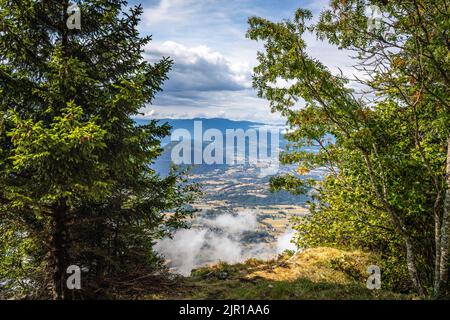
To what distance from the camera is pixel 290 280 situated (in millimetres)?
11297

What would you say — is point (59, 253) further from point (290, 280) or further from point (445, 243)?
point (445, 243)

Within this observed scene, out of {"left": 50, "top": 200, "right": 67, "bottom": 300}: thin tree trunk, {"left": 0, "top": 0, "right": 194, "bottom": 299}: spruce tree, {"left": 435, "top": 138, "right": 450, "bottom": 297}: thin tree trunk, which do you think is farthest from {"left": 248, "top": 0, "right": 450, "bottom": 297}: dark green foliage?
{"left": 50, "top": 200, "right": 67, "bottom": 300}: thin tree trunk

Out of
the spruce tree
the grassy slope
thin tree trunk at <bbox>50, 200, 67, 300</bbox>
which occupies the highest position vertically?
the spruce tree

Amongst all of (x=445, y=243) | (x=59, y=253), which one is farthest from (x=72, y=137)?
(x=445, y=243)

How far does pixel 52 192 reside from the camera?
7.57m

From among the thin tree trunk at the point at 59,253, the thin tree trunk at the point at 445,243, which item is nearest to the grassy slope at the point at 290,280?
the thin tree trunk at the point at 445,243

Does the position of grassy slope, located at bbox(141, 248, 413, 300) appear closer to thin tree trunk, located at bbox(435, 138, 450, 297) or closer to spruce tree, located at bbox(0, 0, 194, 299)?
thin tree trunk, located at bbox(435, 138, 450, 297)

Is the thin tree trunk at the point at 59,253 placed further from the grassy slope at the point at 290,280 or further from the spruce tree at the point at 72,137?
the grassy slope at the point at 290,280

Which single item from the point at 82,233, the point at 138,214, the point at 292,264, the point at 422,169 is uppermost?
the point at 422,169

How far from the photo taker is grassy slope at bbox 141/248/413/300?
9516mm

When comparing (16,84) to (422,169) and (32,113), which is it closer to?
(32,113)

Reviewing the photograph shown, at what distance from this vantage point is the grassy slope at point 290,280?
31.2 feet
